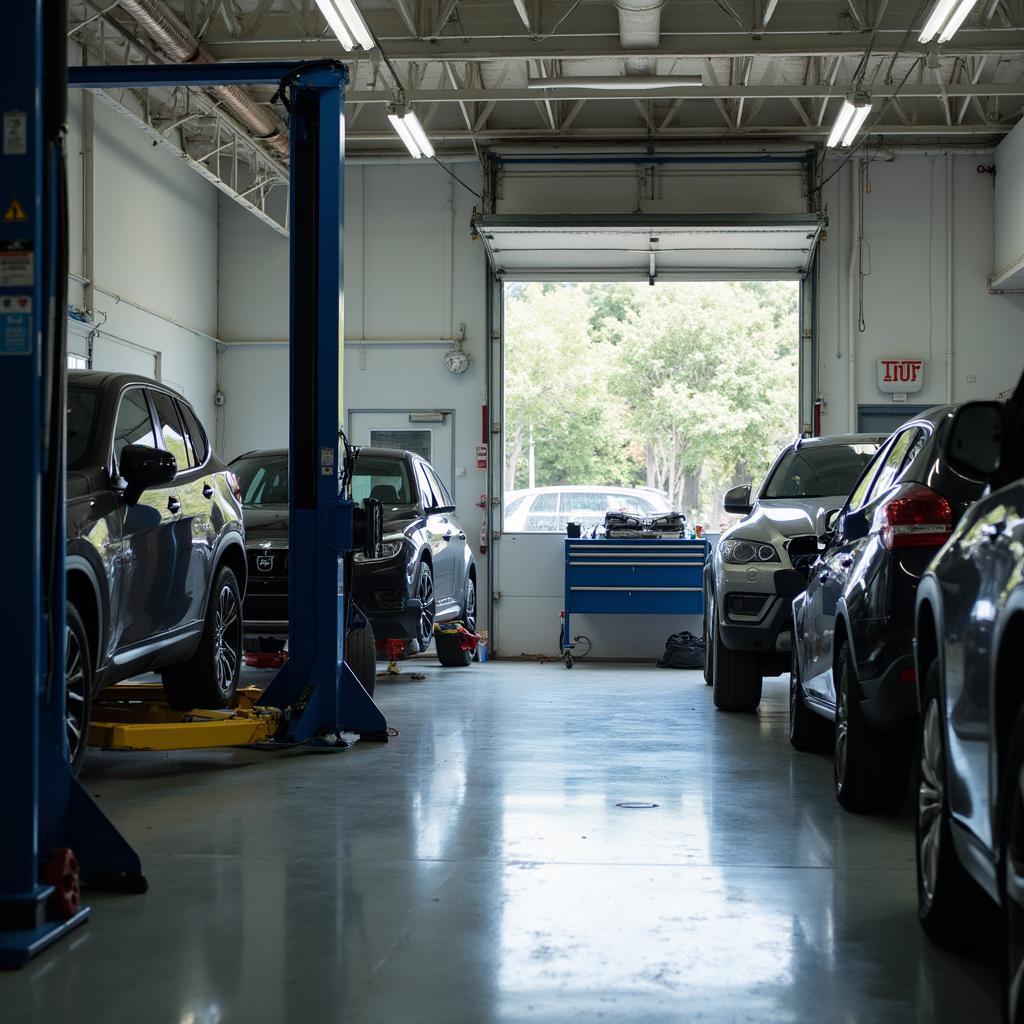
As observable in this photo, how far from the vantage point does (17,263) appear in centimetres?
359

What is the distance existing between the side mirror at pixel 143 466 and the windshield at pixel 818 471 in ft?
15.8

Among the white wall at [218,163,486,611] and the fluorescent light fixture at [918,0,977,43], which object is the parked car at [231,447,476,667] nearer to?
the white wall at [218,163,486,611]

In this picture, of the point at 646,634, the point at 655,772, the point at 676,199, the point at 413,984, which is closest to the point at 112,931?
the point at 413,984

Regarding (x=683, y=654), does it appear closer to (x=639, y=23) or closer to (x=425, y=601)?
(x=425, y=601)

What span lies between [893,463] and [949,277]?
1116 cm

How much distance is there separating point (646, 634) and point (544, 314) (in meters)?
12.6

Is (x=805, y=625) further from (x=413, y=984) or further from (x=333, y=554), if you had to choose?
(x=413, y=984)

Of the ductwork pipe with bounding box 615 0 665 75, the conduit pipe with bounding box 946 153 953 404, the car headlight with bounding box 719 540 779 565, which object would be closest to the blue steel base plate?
the car headlight with bounding box 719 540 779 565

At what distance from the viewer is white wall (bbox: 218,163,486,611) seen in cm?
1625

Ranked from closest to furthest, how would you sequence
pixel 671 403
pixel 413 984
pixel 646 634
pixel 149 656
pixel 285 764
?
pixel 413 984
pixel 149 656
pixel 285 764
pixel 646 634
pixel 671 403

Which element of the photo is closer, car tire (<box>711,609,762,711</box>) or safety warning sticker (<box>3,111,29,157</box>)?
safety warning sticker (<box>3,111,29,157</box>)

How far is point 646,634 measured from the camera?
51.3ft

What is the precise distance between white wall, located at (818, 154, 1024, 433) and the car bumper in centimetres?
792

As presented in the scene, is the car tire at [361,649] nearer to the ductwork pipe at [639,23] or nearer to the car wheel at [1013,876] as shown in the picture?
the ductwork pipe at [639,23]
